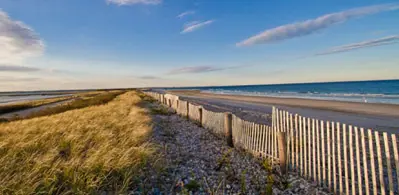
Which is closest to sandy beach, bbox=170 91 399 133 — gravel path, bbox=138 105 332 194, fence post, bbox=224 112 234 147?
fence post, bbox=224 112 234 147

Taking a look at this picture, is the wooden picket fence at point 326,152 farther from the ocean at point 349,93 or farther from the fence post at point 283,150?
the ocean at point 349,93

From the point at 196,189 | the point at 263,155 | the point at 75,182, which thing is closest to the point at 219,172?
the point at 196,189

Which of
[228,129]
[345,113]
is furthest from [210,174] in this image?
[345,113]

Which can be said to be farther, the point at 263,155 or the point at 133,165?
the point at 263,155

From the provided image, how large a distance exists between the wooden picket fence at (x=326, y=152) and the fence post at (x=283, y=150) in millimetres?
44

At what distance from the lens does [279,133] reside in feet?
18.0

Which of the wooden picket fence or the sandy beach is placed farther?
the sandy beach

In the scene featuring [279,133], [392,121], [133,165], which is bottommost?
[392,121]

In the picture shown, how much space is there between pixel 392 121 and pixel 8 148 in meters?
18.3

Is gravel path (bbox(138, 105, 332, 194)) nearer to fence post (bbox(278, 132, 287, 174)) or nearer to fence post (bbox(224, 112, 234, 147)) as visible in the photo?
fence post (bbox(278, 132, 287, 174))

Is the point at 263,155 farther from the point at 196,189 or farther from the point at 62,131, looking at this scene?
the point at 62,131

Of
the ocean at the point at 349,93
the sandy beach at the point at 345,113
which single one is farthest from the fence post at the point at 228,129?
the ocean at the point at 349,93

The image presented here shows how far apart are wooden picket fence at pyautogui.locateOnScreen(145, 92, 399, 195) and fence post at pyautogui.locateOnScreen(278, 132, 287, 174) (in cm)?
4

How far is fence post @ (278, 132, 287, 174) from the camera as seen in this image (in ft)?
17.9
